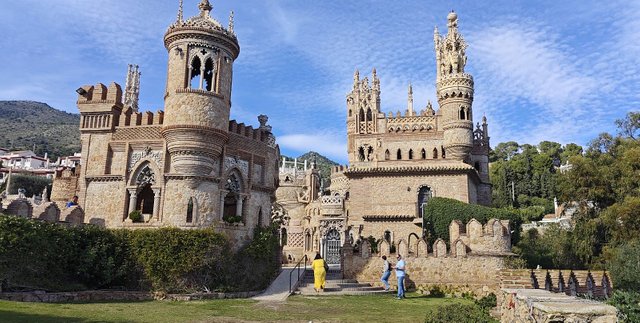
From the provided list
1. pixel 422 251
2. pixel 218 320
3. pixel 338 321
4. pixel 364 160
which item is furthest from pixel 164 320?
pixel 364 160

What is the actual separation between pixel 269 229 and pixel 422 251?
7.71 m

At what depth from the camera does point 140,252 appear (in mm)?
17750

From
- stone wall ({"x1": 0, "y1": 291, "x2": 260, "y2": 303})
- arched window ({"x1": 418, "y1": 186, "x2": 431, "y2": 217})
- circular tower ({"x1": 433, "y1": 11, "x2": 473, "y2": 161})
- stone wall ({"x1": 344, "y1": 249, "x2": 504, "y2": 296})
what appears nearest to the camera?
stone wall ({"x1": 0, "y1": 291, "x2": 260, "y2": 303})

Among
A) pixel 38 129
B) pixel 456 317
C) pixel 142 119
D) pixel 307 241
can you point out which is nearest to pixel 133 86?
pixel 307 241

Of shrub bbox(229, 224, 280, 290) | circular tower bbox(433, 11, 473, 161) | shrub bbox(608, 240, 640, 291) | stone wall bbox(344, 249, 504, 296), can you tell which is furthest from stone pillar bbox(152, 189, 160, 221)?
circular tower bbox(433, 11, 473, 161)

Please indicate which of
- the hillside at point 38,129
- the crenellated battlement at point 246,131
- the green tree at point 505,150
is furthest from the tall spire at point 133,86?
the hillside at point 38,129

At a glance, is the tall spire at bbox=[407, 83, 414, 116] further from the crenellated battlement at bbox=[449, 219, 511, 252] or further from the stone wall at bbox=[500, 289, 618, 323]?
the stone wall at bbox=[500, 289, 618, 323]

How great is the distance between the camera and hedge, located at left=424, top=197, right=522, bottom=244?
3269cm

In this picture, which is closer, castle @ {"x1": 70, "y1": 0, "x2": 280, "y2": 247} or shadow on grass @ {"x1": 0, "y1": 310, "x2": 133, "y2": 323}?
shadow on grass @ {"x1": 0, "y1": 310, "x2": 133, "y2": 323}

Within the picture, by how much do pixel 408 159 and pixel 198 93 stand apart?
23.1 m

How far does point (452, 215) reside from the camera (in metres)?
33.0

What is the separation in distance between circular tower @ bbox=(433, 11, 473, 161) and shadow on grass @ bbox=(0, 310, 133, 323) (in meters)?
30.7

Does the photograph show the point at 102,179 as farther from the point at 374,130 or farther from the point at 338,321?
the point at 374,130

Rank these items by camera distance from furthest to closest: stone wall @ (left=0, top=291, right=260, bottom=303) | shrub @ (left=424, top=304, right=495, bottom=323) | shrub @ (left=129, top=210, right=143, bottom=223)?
1. shrub @ (left=129, top=210, right=143, bottom=223)
2. stone wall @ (left=0, top=291, right=260, bottom=303)
3. shrub @ (left=424, top=304, right=495, bottom=323)
